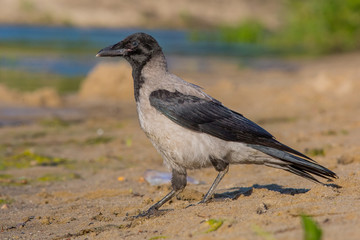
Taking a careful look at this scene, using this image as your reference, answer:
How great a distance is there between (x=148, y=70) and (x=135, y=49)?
0.27m

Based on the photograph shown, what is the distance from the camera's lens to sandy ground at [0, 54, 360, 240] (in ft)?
14.7

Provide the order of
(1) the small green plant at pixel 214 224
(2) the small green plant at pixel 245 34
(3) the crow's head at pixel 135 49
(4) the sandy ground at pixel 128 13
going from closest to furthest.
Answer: (1) the small green plant at pixel 214 224
(3) the crow's head at pixel 135 49
(2) the small green plant at pixel 245 34
(4) the sandy ground at pixel 128 13

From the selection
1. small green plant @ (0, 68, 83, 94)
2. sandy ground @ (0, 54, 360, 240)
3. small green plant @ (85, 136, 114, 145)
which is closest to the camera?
sandy ground @ (0, 54, 360, 240)

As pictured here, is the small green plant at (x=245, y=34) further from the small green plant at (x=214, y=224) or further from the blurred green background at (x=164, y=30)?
the small green plant at (x=214, y=224)

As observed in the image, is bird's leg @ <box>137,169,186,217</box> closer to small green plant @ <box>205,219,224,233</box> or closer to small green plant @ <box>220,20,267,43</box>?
small green plant @ <box>205,219,224,233</box>

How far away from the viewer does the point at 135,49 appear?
5.91 metres

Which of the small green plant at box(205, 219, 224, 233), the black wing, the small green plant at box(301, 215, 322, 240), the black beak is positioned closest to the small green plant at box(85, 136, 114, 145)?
the black beak

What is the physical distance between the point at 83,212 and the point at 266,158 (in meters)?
1.83

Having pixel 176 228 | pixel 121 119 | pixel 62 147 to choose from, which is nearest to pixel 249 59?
pixel 121 119

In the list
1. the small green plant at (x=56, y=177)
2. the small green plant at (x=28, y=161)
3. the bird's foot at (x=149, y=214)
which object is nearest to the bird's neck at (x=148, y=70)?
the bird's foot at (x=149, y=214)

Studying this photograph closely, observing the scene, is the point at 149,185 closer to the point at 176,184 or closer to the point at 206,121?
the point at 176,184

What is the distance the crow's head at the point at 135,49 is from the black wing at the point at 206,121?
0.49m

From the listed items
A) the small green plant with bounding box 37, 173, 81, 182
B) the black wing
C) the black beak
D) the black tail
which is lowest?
the small green plant with bounding box 37, 173, 81, 182

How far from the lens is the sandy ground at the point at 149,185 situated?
176 inches
